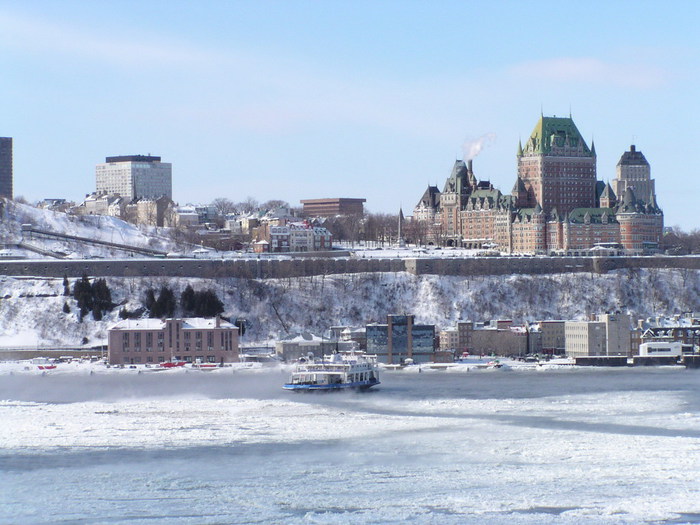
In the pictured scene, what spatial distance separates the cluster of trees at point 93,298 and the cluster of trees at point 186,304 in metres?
3.18

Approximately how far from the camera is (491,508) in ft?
132

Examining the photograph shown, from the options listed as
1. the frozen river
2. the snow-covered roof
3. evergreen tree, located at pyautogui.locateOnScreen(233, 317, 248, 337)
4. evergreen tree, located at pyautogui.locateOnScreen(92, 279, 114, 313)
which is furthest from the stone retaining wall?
the frozen river

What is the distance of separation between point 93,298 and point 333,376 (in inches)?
1709

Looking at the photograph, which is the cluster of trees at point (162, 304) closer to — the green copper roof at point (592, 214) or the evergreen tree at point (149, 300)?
the evergreen tree at point (149, 300)

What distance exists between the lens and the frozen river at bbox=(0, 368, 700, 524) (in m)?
40.2

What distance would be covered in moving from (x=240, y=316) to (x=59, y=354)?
60.0ft

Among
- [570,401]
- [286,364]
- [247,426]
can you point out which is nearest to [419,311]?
[286,364]

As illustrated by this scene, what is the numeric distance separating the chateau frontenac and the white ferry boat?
77873mm

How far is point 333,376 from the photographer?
78.4m

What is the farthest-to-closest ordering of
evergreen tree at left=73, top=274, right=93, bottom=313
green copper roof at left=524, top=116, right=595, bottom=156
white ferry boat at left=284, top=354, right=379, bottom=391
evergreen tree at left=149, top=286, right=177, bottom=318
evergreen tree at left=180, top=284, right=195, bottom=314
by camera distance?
green copper roof at left=524, top=116, right=595, bottom=156, evergreen tree at left=180, top=284, right=195, bottom=314, evergreen tree at left=73, top=274, right=93, bottom=313, evergreen tree at left=149, top=286, right=177, bottom=318, white ferry boat at left=284, top=354, right=379, bottom=391

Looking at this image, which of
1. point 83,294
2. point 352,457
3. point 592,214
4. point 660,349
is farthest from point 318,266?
point 352,457

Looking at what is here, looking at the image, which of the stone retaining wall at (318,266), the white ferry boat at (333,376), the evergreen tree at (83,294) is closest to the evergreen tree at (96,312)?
the evergreen tree at (83,294)

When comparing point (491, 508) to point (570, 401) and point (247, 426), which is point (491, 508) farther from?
point (570, 401)

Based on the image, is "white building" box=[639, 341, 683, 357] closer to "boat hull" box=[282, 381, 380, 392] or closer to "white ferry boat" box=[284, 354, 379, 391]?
"white ferry boat" box=[284, 354, 379, 391]
